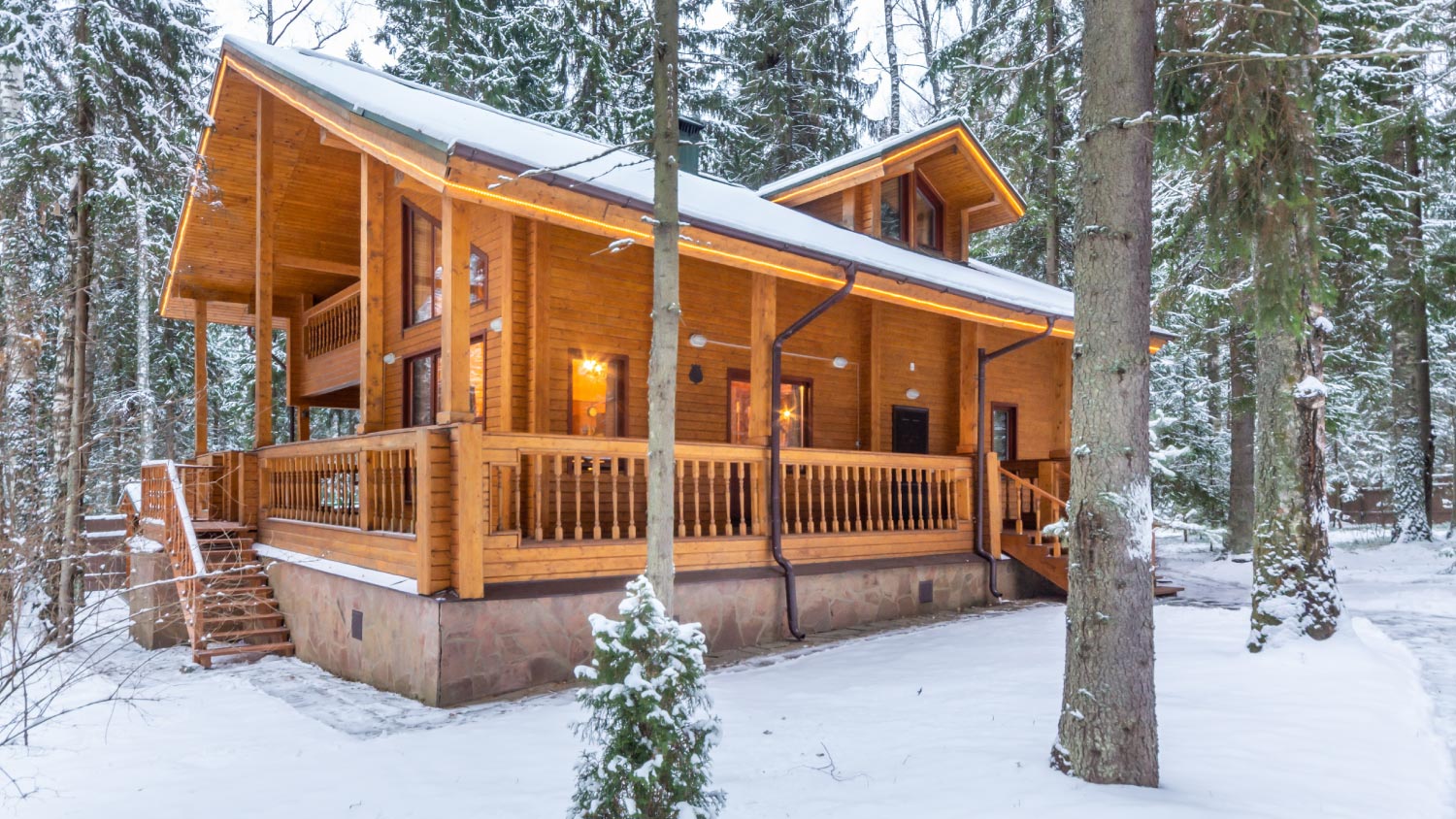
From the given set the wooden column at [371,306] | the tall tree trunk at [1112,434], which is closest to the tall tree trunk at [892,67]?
the wooden column at [371,306]

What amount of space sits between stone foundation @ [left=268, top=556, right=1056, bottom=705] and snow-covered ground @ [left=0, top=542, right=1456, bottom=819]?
0.29m

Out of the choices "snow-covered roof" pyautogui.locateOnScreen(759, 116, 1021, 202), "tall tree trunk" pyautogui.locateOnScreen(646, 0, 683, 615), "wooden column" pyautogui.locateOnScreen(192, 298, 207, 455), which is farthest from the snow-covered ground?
"snow-covered roof" pyautogui.locateOnScreen(759, 116, 1021, 202)

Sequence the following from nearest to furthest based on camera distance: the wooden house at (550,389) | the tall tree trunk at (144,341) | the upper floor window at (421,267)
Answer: the wooden house at (550,389)
the upper floor window at (421,267)
the tall tree trunk at (144,341)

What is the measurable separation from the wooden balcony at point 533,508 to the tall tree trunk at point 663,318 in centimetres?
247

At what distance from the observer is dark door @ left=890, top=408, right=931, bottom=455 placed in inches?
527

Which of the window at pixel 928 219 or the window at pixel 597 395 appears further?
the window at pixel 928 219

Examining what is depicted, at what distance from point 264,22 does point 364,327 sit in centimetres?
1743

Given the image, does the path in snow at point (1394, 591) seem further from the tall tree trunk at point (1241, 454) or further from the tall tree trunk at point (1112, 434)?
the tall tree trunk at point (1112, 434)

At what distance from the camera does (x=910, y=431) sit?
44.8 feet

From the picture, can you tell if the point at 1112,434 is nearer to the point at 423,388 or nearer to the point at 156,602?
the point at 423,388

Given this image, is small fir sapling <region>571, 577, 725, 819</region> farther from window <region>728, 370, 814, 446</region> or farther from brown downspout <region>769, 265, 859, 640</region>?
window <region>728, 370, 814, 446</region>

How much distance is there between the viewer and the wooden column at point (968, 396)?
38.4 feet

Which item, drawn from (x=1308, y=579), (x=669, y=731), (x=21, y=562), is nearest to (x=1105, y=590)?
(x=669, y=731)

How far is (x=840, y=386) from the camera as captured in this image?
1277cm
